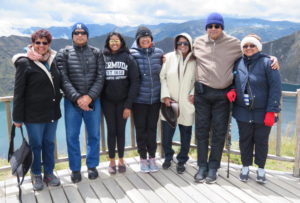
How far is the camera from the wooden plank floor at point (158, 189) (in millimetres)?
3361

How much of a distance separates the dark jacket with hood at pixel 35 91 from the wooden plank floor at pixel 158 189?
95cm

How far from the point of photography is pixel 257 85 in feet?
11.2

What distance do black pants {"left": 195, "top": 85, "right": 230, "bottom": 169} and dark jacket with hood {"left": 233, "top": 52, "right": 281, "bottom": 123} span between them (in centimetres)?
24

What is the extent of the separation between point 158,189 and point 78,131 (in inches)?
50.0

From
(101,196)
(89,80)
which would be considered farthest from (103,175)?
(89,80)

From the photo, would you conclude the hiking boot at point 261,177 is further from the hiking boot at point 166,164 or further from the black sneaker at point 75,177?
the black sneaker at point 75,177

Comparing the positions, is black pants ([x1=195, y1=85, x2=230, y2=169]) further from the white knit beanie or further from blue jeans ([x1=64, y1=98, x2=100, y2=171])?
blue jeans ([x1=64, y1=98, x2=100, y2=171])

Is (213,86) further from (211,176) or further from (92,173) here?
(92,173)

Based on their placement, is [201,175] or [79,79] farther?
[201,175]

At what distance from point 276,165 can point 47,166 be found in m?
3.71

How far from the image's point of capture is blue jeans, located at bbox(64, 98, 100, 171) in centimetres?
360

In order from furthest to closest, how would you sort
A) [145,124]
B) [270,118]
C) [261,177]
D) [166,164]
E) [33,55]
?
[166,164]
[145,124]
[261,177]
[270,118]
[33,55]

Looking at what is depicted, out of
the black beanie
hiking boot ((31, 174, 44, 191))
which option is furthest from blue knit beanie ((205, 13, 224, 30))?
hiking boot ((31, 174, 44, 191))

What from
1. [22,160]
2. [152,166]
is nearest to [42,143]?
[22,160]
